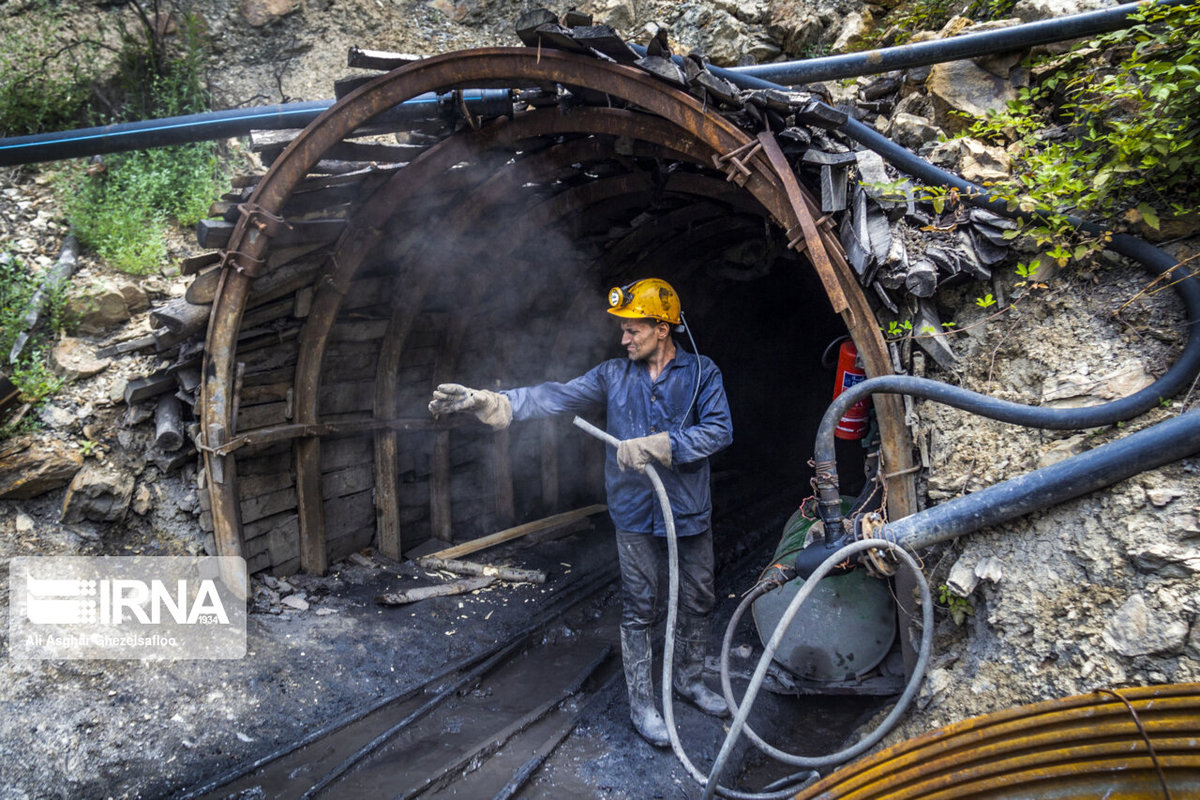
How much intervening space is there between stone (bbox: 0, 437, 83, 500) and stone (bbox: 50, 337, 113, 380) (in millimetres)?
594

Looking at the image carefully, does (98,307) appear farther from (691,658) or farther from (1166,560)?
(1166,560)

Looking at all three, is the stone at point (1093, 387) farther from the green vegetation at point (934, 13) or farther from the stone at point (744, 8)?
the stone at point (744, 8)

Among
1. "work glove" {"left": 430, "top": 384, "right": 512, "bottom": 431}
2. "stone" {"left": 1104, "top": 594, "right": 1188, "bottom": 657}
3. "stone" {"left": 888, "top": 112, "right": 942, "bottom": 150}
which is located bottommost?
"stone" {"left": 1104, "top": 594, "right": 1188, "bottom": 657}

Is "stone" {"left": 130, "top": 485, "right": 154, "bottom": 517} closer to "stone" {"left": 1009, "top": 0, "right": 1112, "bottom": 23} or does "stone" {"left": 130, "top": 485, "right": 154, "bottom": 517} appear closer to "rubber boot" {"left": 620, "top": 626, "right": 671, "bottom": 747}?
"rubber boot" {"left": 620, "top": 626, "right": 671, "bottom": 747}

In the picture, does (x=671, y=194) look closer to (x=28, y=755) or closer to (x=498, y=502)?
(x=498, y=502)

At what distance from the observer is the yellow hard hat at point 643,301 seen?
3.97 meters

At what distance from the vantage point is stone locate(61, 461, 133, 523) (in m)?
4.84

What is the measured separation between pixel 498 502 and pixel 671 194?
350 centimetres

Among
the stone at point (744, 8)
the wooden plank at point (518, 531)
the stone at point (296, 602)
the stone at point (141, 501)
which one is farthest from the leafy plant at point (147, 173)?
the stone at point (744, 8)

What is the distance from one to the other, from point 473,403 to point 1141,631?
3.04 meters

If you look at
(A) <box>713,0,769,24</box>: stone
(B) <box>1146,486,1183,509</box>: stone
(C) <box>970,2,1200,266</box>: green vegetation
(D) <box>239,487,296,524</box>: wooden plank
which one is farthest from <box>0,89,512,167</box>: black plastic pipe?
(B) <box>1146,486,1183,509</box>: stone

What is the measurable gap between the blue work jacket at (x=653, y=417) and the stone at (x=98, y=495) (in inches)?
121

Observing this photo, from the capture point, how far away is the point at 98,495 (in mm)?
4898

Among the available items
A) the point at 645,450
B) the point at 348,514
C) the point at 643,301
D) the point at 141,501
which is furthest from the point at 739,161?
the point at 141,501
